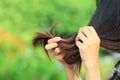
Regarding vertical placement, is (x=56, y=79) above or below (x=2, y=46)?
below

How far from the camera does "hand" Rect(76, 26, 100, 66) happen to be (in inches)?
70.8

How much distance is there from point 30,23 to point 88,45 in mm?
3344

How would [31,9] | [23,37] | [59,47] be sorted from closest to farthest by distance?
[59,47] → [23,37] → [31,9]

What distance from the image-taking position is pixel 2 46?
15.5 ft

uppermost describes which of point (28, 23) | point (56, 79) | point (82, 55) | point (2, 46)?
point (28, 23)

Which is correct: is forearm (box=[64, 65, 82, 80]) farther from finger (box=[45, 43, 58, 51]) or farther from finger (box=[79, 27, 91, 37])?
finger (box=[79, 27, 91, 37])

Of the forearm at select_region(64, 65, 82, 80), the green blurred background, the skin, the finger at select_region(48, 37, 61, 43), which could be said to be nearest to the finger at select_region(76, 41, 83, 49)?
the skin

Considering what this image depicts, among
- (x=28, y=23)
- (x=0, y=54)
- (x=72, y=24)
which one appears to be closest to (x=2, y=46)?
(x=0, y=54)

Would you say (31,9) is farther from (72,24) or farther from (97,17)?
(97,17)

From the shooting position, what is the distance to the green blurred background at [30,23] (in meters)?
4.42

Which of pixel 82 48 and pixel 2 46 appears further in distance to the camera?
pixel 2 46

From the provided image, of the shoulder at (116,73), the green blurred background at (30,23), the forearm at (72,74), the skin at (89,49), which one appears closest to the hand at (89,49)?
the skin at (89,49)

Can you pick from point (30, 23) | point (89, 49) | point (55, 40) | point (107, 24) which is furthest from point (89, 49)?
point (30, 23)

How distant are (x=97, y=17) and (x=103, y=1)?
7 cm
